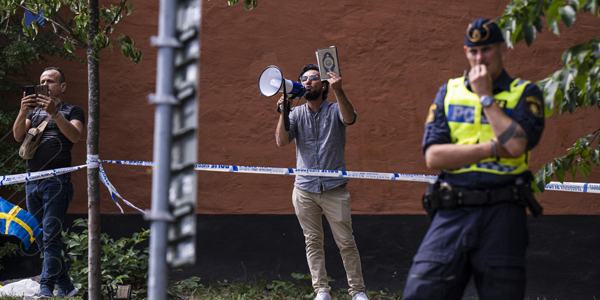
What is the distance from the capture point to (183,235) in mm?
1610

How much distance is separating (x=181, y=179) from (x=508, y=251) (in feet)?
5.15

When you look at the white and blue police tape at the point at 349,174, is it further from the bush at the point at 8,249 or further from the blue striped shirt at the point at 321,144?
the bush at the point at 8,249

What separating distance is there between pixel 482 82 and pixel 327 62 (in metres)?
2.27

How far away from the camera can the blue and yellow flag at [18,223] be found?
495 centimetres

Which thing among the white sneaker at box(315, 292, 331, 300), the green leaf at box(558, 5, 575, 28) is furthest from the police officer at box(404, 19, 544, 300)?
the white sneaker at box(315, 292, 331, 300)

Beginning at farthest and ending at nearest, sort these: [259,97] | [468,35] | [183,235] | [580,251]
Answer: [259,97] → [580,251] → [468,35] → [183,235]

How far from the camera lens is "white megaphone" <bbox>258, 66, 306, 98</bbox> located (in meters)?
4.73

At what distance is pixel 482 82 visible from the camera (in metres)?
2.51

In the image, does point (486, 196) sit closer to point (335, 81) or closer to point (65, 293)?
point (335, 81)

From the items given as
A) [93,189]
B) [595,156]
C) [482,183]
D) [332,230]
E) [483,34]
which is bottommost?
[332,230]

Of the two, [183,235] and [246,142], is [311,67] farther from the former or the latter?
[183,235]

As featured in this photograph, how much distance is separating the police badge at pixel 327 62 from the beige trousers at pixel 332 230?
103 cm

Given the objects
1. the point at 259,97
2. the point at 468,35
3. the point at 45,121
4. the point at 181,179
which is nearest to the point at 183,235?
the point at 181,179

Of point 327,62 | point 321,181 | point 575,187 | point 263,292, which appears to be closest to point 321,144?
point 321,181
